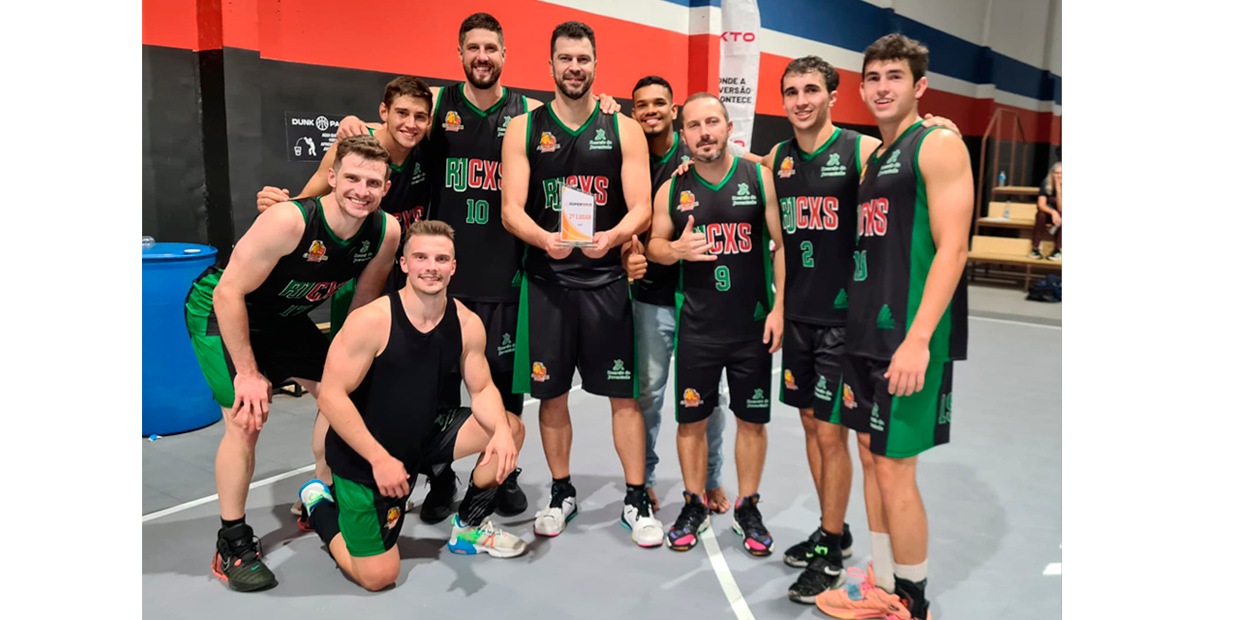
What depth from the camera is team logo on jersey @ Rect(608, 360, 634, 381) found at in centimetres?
350

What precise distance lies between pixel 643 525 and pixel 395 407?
1.16 metres

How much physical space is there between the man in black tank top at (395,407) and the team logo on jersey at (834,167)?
4.58 feet

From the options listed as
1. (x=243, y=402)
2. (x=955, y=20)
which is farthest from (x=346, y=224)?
(x=955, y=20)

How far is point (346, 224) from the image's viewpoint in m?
3.10

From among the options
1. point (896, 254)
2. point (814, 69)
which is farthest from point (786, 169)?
point (896, 254)

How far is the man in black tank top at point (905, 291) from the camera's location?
2471 mm

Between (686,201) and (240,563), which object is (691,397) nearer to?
(686,201)

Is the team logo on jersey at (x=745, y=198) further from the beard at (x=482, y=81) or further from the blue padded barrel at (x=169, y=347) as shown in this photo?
the blue padded barrel at (x=169, y=347)

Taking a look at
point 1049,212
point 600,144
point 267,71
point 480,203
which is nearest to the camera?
point 600,144

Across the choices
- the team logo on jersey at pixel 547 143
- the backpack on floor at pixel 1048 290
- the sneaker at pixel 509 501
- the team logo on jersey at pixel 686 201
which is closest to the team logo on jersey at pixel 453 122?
the team logo on jersey at pixel 547 143

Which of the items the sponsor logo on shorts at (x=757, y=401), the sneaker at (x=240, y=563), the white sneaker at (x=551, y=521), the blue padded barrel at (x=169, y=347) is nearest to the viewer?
the sneaker at (x=240, y=563)

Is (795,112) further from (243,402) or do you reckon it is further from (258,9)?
(258,9)

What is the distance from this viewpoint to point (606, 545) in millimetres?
3441

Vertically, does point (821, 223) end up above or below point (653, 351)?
above
